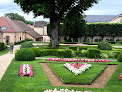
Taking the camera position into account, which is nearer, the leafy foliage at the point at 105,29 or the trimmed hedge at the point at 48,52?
the trimmed hedge at the point at 48,52

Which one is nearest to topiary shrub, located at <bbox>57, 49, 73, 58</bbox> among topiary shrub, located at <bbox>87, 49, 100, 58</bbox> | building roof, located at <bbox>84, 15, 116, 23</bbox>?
topiary shrub, located at <bbox>87, 49, 100, 58</bbox>

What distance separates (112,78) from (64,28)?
32.8 m

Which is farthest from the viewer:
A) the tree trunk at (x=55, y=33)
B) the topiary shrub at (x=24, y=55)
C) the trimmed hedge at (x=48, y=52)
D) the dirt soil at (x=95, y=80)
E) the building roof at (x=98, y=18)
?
the building roof at (x=98, y=18)

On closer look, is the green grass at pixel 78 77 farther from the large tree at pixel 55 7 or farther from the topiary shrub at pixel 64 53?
the large tree at pixel 55 7

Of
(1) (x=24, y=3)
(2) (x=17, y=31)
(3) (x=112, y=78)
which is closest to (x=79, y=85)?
(3) (x=112, y=78)

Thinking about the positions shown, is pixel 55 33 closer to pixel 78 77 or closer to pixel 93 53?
pixel 93 53

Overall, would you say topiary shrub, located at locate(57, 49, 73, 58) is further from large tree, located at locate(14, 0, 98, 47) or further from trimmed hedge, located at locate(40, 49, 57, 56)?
large tree, located at locate(14, 0, 98, 47)

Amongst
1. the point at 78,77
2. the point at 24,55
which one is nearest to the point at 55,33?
the point at 24,55

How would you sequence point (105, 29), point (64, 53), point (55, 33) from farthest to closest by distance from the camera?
point (105, 29) < point (55, 33) < point (64, 53)

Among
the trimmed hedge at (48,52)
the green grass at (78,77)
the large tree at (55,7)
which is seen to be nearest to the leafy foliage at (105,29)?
the large tree at (55,7)

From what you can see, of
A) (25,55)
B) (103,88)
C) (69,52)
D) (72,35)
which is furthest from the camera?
(72,35)

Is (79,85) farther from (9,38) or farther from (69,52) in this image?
(9,38)

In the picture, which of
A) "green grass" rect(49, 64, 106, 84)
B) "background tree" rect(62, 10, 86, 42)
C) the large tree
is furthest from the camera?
"background tree" rect(62, 10, 86, 42)

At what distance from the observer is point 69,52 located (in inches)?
870
